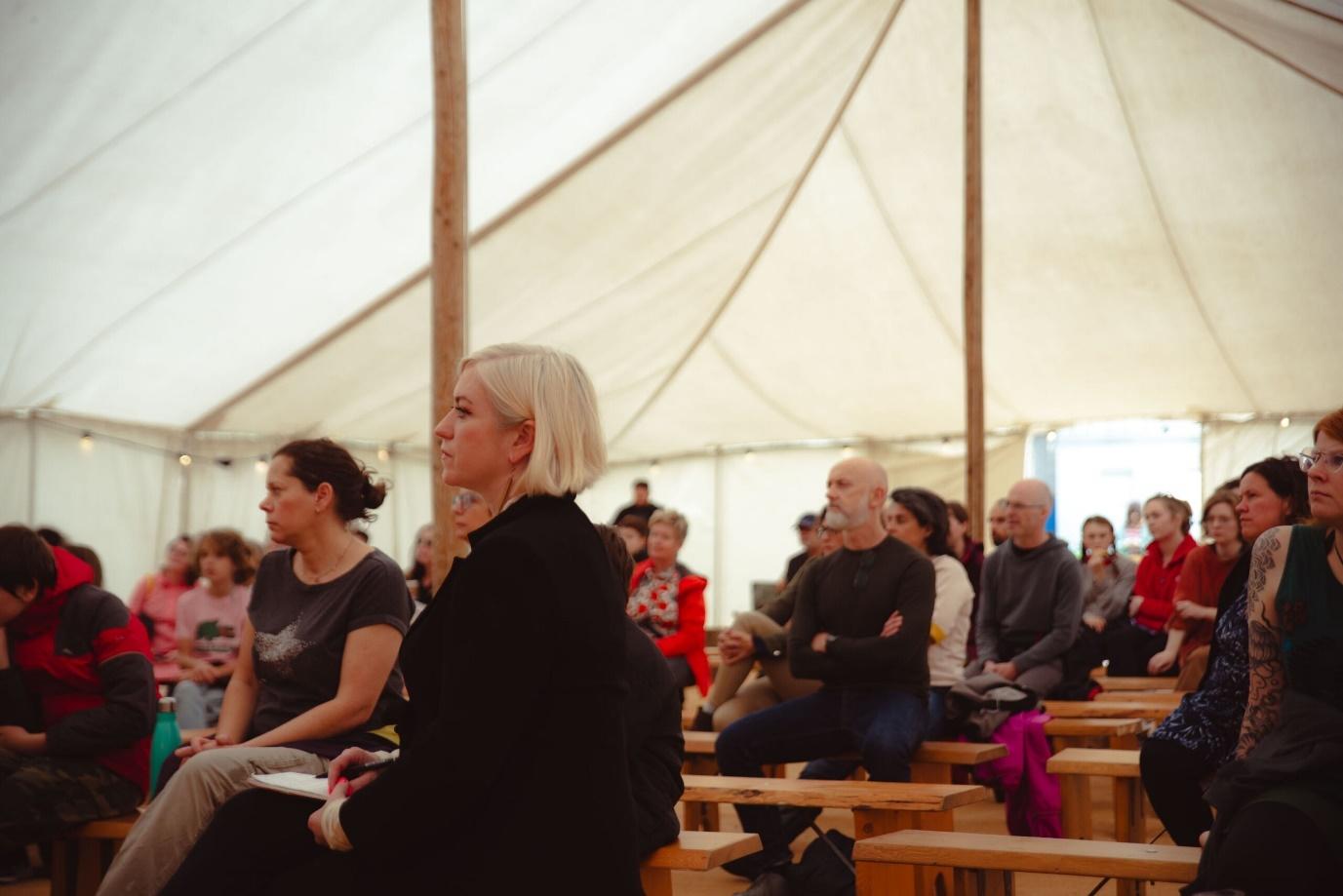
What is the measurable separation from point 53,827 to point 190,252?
5.56m

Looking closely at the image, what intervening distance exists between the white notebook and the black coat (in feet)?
1.40

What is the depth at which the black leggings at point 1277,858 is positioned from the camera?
95.7 inches

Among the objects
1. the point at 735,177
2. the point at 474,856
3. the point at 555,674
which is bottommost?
the point at 474,856

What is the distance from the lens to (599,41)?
26.7 ft

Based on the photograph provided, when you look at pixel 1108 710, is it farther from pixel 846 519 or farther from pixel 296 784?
pixel 296 784

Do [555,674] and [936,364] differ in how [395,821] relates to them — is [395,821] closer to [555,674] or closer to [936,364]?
[555,674]

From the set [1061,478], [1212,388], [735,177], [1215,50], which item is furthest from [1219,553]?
[1061,478]

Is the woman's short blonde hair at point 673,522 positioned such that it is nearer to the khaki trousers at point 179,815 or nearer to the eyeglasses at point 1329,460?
the khaki trousers at point 179,815

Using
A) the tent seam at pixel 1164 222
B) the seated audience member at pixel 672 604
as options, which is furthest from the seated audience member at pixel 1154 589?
the tent seam at pixel 1164 222

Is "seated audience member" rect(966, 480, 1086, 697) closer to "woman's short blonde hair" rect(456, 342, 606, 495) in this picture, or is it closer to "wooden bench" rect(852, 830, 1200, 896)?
"wooden bench" rect(852, 830, 1200, 896)

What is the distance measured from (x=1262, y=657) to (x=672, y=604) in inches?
135

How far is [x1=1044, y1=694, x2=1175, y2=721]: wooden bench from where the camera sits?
201 inches

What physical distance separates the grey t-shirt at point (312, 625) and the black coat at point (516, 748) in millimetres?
1294

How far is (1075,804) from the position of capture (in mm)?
4160
